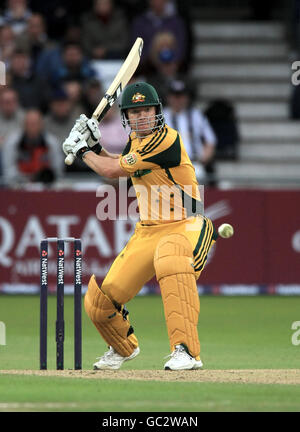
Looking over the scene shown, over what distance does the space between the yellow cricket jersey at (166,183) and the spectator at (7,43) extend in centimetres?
830

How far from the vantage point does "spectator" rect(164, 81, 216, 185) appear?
14821 millimetres

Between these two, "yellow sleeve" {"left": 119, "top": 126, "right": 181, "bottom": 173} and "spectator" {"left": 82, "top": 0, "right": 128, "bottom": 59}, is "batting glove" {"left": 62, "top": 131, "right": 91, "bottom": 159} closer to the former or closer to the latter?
"yellow sleeve" {"left": 119, "top": 126, "right": 181, "bottom": 173}

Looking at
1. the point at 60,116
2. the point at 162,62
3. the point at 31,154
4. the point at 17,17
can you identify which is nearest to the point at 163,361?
the point at 31,154

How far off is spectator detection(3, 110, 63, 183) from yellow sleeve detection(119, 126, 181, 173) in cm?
617

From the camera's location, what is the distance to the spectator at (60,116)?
15.2m

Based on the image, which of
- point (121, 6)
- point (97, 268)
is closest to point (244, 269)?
point (97, 268)

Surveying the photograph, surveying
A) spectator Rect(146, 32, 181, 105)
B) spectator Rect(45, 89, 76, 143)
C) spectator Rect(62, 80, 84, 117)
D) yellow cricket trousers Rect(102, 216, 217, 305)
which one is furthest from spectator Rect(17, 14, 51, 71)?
yellow cricket trousers Rect(102, 216, 217, 305)

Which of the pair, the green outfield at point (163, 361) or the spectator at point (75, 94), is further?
the spectator at point (75, 94)

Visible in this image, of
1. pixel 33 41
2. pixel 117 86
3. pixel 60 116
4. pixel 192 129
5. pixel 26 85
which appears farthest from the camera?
pixel 33 41

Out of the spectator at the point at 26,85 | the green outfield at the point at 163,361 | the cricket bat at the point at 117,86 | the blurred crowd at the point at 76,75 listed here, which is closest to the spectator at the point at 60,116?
the blurred crowd at the point at 76,75

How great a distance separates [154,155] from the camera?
8.08 m

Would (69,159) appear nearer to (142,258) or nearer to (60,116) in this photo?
(142,258)

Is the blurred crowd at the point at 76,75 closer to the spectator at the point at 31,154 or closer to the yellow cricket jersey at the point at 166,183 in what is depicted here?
the spectator at the point at 31,154

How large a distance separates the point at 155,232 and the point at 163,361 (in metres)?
Result: 1.49
